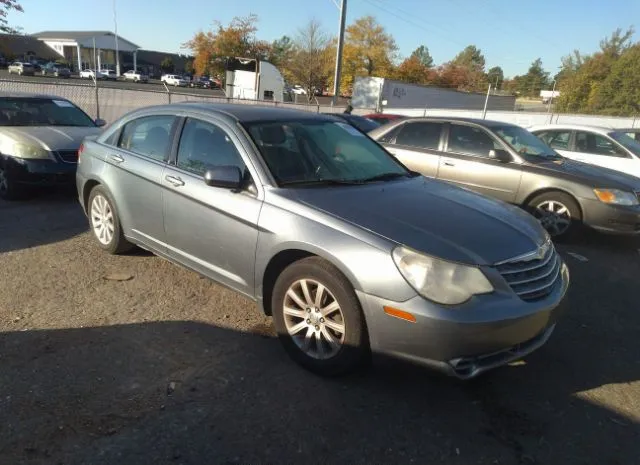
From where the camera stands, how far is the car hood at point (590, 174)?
20.5ft

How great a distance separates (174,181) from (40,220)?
327 cm

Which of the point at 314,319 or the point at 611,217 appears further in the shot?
the point at 611,217

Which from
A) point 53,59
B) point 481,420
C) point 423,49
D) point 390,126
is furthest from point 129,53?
point 481,420

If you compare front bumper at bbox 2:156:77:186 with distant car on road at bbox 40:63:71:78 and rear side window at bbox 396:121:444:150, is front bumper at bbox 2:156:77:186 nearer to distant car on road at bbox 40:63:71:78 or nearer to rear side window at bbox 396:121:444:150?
rear side window at bbox 396:121:444:150

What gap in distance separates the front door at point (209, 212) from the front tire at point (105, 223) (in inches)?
39.1

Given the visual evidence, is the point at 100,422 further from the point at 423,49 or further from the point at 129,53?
the point at 423,49

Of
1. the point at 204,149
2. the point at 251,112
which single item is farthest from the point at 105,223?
the point at 251,112

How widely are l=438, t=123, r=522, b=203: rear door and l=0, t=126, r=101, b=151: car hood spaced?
17.8 feet

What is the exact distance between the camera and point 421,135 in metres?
7.48

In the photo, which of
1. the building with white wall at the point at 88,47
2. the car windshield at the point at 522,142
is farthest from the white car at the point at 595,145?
the building with white wall at the point at 88,47

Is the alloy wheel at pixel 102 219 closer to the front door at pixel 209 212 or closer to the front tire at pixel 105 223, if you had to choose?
the front tire at pixel 105 223

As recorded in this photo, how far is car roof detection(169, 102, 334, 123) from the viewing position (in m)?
3.79

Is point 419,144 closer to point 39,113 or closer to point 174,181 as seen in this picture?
point 174,181

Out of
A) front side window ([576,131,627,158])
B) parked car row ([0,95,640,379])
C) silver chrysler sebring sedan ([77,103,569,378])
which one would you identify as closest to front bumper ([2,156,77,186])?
parked car row ([0,95,640,379])
